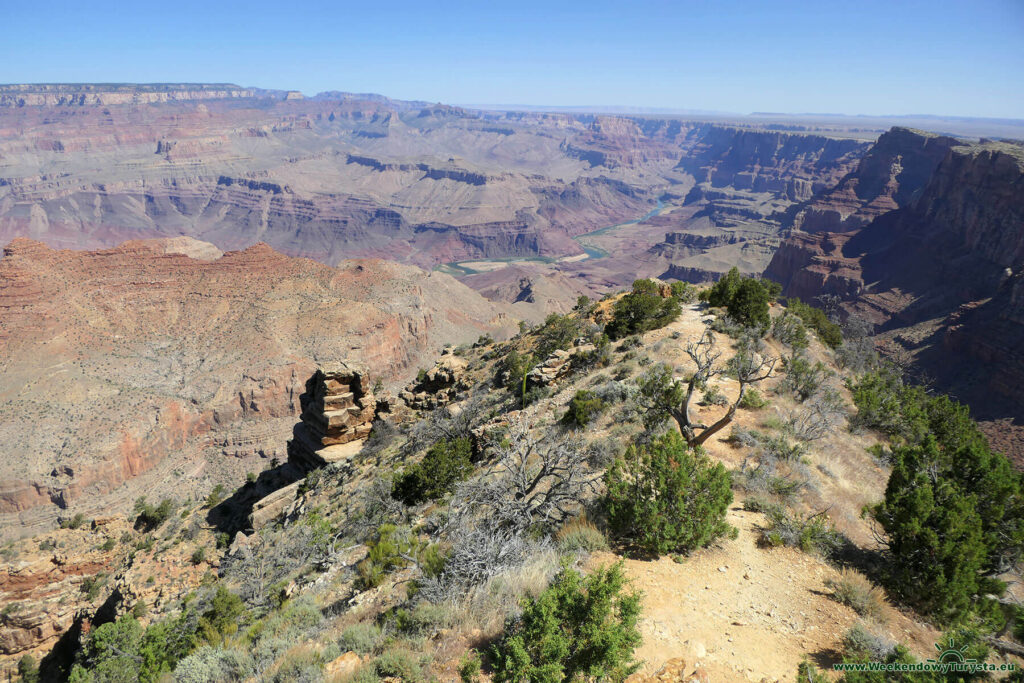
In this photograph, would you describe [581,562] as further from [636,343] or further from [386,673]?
[636,343]

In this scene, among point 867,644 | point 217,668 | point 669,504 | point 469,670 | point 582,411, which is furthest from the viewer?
point 582,411

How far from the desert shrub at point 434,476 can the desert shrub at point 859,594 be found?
29.9 feet

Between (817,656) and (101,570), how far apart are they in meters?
34.6

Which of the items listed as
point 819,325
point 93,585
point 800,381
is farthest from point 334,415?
point 819,325

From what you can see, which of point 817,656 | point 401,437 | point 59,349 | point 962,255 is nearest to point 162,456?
point 59,349

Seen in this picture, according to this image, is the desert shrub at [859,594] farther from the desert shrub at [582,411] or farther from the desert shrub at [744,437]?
the desert shrub at [582,411]

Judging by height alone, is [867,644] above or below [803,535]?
above

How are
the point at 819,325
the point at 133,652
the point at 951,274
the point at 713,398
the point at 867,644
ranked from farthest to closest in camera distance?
the point at 951,274 < the point at 819,325 < the point at 713,398 < the point at 133,652 < the point at 867,644

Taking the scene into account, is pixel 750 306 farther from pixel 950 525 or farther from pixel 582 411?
pixel 950 525

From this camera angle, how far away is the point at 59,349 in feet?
187

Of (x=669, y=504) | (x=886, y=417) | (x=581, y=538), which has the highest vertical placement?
(x=669, y=504)

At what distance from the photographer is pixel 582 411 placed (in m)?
13.6

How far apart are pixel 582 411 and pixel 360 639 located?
862 cm

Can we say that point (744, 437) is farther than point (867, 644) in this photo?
Yes
